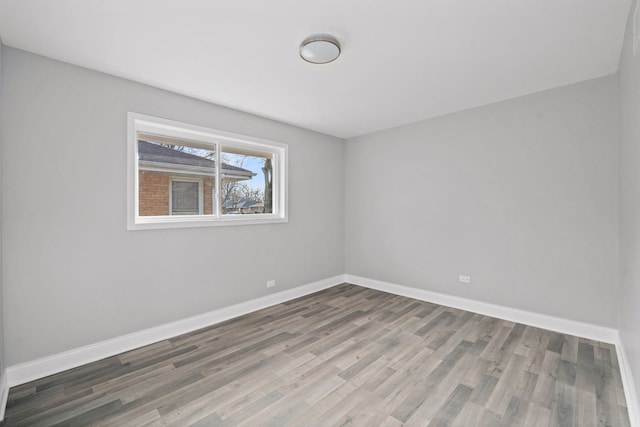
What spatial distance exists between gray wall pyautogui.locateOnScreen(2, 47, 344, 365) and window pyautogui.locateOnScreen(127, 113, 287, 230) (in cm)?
12

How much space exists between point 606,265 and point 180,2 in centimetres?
415

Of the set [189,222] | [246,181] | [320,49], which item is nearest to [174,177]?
[189,222]

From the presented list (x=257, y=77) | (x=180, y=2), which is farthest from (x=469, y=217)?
(x=180, y=2)

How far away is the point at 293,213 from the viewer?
4312 millimetres

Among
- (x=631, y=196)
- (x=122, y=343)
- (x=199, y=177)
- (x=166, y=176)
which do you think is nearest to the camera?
(x=631, y=196)

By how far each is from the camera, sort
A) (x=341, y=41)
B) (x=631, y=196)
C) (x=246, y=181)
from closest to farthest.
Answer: (x=631, y=196)
(x=341, y=41)
(x=246, y=181)

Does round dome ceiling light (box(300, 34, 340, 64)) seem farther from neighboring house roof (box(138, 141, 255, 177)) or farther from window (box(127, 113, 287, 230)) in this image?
neighboring house roof (box(138, 141, 255, 177))

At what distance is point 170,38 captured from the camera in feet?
6.90

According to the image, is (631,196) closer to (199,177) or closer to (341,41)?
(341,41)

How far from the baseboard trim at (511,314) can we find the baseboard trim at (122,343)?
1.78 m

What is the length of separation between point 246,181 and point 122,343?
7.22 ft

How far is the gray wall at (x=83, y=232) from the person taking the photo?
87.8 inches

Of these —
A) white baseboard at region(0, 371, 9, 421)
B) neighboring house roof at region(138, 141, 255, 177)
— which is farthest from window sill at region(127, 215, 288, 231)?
white baseboard at region(0, 371, 9, 421)

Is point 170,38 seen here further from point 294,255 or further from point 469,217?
point 469,217
